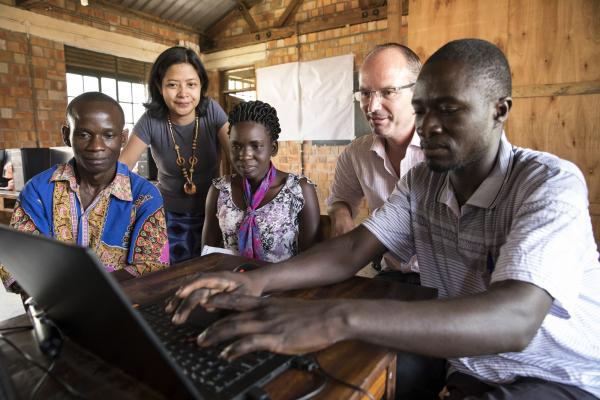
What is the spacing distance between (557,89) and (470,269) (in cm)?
182

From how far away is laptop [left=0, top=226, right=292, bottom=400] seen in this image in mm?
501

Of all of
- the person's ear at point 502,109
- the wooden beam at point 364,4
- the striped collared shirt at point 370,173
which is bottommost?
the striped collared shirt at point 370,173

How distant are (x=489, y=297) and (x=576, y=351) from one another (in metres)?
0.38

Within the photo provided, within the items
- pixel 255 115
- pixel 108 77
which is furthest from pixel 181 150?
pixel 108 77

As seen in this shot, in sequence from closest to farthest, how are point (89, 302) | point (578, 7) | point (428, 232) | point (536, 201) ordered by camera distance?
point (89, 302), point (536, 201), point (428, 232), point (578, 7)

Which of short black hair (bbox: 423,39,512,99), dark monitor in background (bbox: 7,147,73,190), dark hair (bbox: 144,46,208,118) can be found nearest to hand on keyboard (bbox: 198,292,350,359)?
short black hair (bbox: 423,39,512,99)

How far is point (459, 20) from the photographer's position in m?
2.55

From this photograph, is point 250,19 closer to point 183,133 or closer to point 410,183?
point 183,133

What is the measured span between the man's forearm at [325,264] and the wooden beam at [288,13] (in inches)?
218

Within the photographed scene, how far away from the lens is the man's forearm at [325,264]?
1059 mm

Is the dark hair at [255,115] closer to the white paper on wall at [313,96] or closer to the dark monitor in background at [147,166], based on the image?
the dark monitor in background at [147,166]

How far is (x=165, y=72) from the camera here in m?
2.21

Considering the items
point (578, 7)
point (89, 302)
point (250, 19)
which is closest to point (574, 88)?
point (578, 7)

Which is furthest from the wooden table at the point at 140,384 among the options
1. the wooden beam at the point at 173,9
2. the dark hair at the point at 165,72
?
the wooden beam at the point at 173,9
